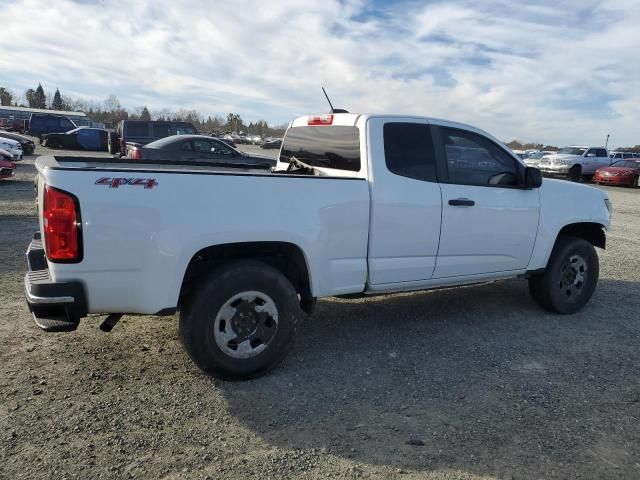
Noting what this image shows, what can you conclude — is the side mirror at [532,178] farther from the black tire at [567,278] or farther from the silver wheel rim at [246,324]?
the silver wheel rim at [246,324]

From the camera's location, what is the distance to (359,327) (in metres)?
4.83

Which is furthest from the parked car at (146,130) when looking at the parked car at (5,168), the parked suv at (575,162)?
the parked suv at (575,162)

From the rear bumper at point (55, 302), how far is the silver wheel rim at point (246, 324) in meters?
0.88

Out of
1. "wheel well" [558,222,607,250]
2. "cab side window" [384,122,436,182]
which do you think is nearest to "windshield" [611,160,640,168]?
"wheel well" [558,222,607,250]

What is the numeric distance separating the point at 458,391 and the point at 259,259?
5.81 ft

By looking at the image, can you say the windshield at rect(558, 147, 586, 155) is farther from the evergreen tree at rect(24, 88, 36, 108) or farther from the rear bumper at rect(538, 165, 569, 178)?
the evergreen tree at rect(24, 88, 36, 108)

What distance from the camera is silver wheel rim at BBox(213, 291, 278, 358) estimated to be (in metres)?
3.51

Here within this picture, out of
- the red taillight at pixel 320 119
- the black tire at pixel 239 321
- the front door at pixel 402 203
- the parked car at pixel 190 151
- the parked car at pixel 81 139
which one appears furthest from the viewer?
the parked car at pixel 81 139

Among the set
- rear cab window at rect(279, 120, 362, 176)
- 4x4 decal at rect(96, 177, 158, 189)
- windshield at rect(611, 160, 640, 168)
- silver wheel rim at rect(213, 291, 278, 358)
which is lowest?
silver wheel rim at rect(213, 291, 278, 358)

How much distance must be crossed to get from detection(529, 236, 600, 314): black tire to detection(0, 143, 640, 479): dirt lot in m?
0.28

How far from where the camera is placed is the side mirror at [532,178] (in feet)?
15.8

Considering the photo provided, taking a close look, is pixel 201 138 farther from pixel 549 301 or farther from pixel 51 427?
pixel 51 427

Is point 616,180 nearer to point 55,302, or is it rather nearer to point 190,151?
point 190,151

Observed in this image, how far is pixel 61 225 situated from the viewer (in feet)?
9.80
